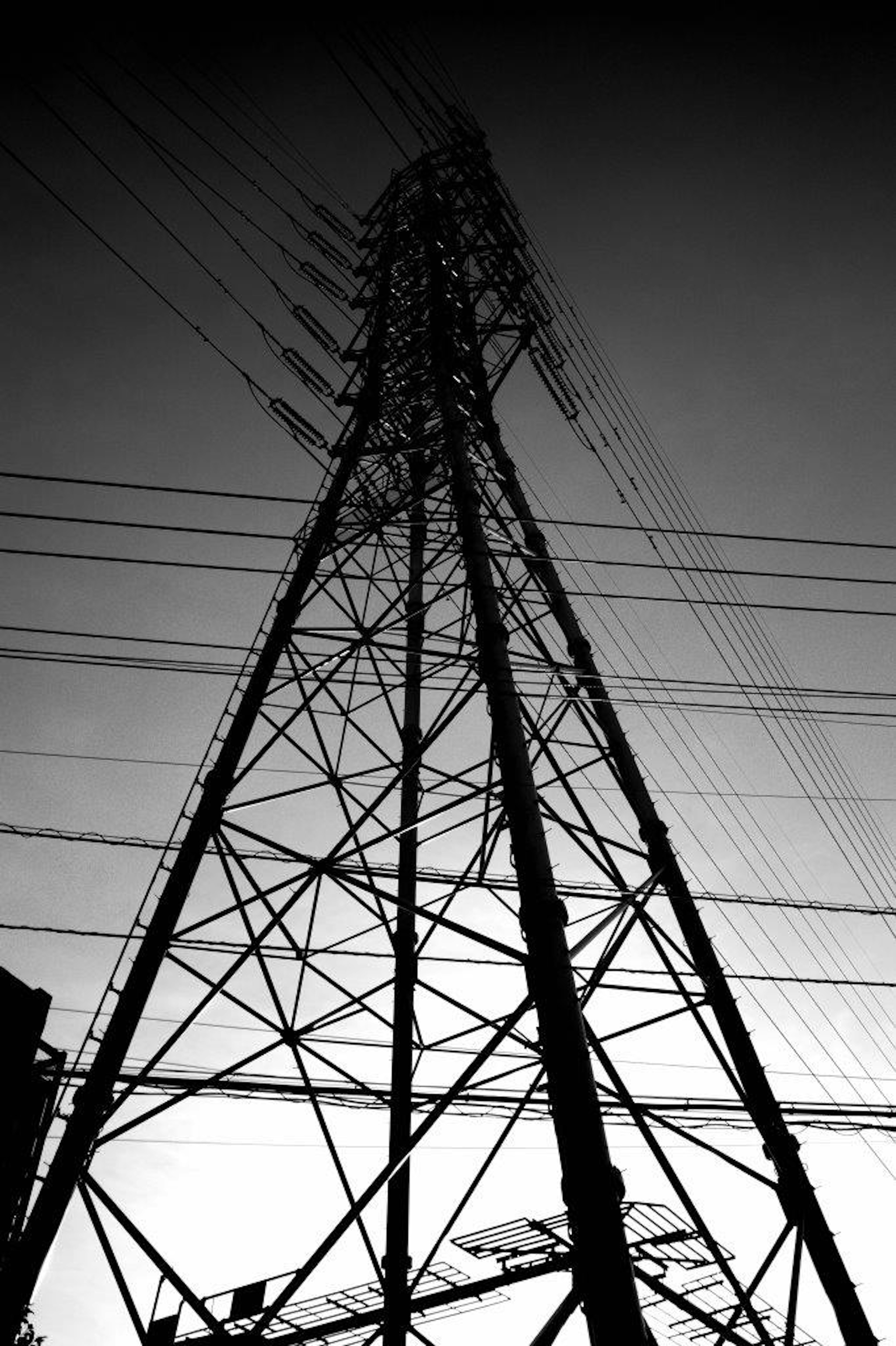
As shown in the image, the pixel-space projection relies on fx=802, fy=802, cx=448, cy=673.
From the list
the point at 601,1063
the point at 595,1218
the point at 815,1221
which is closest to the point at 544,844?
the point at 601,1063

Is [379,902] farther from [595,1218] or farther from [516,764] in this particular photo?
[595,1218]

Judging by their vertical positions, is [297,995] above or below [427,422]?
below

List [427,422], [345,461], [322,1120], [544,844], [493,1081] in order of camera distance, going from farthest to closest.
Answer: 1. [427,422]
2. [345,461]
3. [493,1081]
4. [322,1120]
5. [544,844]

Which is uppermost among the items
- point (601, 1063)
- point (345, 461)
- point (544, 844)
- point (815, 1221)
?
point (345, 461)

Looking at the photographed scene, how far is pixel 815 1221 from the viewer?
529 cm

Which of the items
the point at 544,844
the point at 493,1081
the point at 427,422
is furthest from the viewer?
the point at 427,422

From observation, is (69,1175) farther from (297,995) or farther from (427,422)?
(427,422)

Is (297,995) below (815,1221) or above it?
above

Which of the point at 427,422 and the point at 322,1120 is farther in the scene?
the point at 427,422

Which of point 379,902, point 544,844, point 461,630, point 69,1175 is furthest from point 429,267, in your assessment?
point 69,1175

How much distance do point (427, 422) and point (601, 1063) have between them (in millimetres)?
8363

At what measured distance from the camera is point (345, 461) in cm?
905

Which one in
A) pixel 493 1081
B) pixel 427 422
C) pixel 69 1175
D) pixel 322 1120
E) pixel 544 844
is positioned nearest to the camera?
pixel 69 1175

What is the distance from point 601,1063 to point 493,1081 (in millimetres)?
2771
